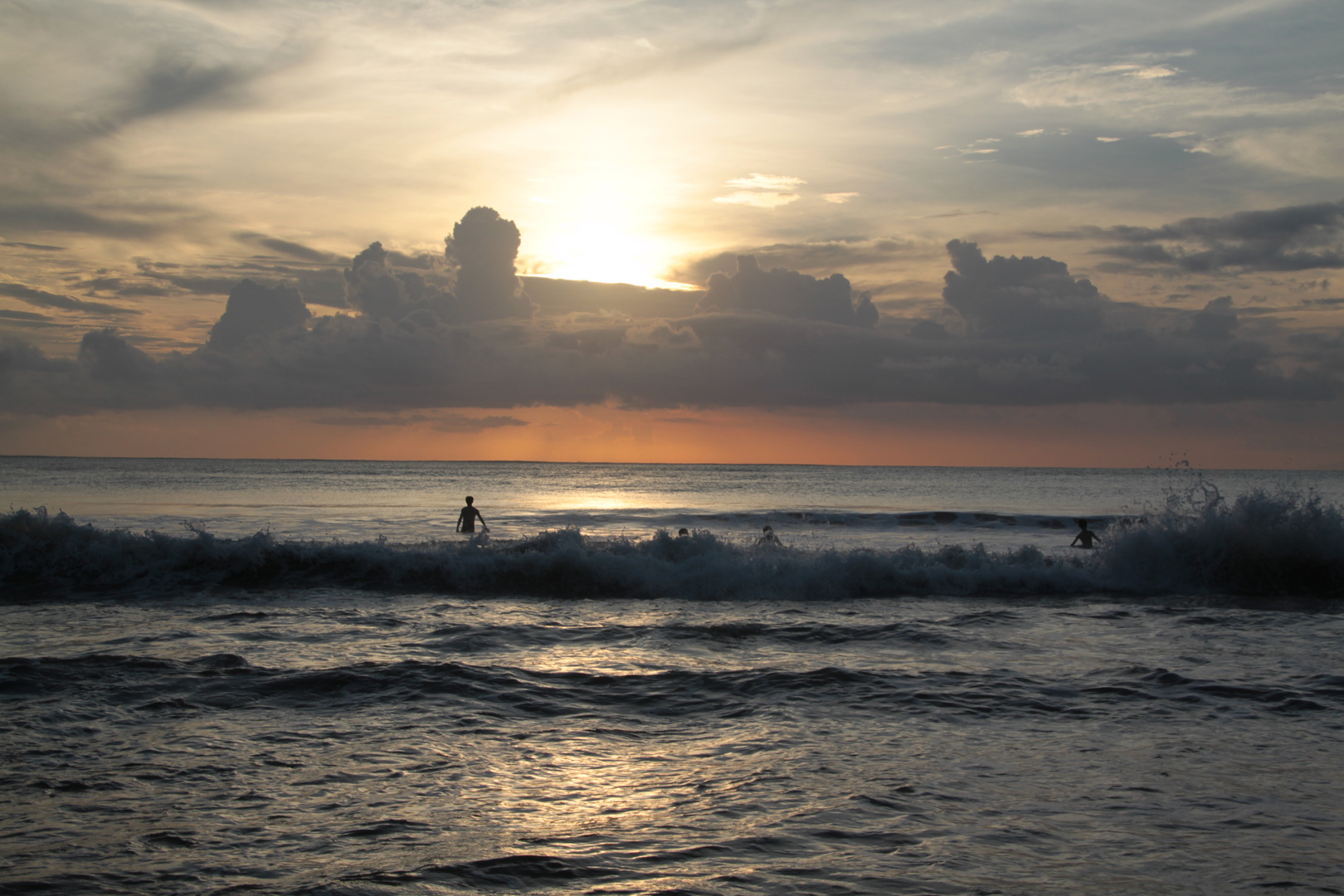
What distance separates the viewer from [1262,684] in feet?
30.1

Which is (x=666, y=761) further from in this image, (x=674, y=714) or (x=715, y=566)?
(x=715, y=566)

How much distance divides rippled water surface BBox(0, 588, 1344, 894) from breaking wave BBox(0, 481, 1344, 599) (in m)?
4.58

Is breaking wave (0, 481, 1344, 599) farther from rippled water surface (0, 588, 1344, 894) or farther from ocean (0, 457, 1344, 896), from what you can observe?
rippled water surface (0, 588, 1344, 894)

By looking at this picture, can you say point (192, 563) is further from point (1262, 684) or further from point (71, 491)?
point (71, 491)

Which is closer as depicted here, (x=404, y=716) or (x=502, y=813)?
(x=502, y=813)

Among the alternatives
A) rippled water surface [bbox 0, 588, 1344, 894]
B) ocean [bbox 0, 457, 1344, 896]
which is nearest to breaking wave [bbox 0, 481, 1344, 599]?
ocean [bbox 0, 457, 1344, 896]

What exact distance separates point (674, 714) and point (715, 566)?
9115 millimetres

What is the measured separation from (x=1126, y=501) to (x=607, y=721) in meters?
64.2

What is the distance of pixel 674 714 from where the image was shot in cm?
826

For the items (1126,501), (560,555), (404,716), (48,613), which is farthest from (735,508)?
(404,716)

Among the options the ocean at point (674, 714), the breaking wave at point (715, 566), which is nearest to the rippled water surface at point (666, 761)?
the ocean at point (674, 714)

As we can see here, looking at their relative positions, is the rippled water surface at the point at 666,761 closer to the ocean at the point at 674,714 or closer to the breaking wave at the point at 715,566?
the ocean at the point at 674,714

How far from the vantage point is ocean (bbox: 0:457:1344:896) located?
5059 mm

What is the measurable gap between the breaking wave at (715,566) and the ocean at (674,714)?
8 centimetres
